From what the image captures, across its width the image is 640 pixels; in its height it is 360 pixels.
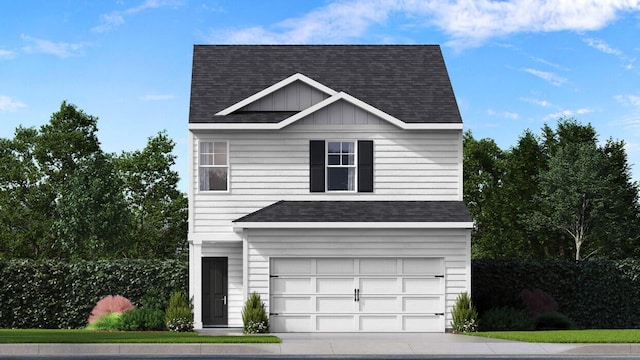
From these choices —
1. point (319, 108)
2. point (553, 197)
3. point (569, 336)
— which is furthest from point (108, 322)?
point (553, 197)

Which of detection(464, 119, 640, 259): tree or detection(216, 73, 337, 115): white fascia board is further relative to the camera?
detection(464, 119, 640, 259): tree

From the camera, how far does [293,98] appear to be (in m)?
33.3

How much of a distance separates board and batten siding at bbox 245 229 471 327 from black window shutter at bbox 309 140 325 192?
6.21 ft

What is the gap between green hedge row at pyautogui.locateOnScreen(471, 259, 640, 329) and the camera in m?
34.9

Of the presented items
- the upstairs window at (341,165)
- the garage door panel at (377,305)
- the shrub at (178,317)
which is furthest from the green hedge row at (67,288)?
the garage door panel at (377,305)

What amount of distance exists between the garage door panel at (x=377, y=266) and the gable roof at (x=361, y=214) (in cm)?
126

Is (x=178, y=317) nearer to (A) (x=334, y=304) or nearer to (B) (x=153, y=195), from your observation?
(A) (x=334, y=304)

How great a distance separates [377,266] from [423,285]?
5.00ft

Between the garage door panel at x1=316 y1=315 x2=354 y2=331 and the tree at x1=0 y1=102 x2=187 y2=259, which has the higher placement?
the tree at x1=0 y1=102 x2=187 y2=259

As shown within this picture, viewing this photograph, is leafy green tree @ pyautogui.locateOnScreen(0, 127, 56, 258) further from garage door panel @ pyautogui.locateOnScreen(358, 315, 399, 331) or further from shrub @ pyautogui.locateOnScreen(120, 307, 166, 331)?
garage door panel @ pyautogui.locateOnScreen(358, 315, 399, 331)

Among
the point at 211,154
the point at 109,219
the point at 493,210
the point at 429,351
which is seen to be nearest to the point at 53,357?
the point at 429,351

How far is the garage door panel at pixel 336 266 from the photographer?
31.1 meters

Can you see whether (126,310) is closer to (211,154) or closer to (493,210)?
(211,154)

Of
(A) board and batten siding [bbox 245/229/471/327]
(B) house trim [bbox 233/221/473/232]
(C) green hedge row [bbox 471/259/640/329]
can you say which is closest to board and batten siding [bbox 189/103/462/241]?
(A) board and batten siding [bbox 245/229/471/327]
